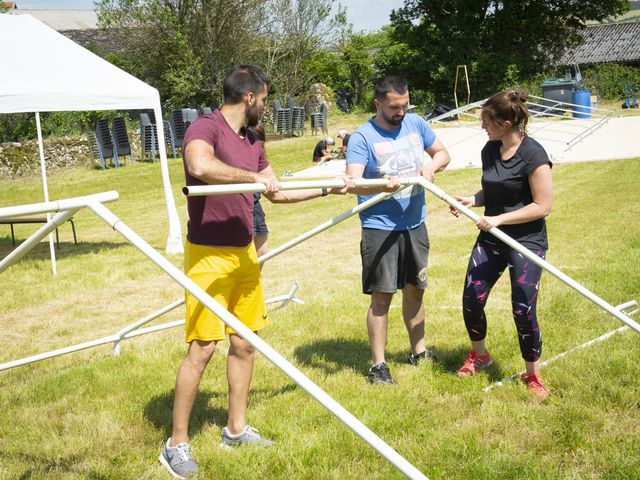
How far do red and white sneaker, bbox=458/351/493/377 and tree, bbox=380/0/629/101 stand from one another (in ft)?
124

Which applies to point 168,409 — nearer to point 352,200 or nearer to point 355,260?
point 355,260

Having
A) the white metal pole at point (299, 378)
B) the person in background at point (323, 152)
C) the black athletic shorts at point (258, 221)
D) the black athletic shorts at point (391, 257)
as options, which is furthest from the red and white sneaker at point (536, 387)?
the person in background at point (323, 152)

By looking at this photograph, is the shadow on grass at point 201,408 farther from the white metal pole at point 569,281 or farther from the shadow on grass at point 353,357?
the white metal pole at point 569,281

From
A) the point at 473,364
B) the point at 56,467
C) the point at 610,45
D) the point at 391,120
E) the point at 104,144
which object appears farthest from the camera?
the point at 610,45

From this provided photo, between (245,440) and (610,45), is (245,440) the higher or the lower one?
the lower one

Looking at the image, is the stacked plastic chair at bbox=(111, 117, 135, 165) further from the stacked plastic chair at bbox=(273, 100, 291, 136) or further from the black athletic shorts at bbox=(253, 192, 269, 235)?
the black athletic shorts at bbox=(253, 192, 269, 235)

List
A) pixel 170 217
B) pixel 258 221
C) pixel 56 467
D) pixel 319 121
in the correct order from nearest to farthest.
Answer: pixel 56 467
pixel 258 221
pixel 170 217
pixel 319 121

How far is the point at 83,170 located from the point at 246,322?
21.0m

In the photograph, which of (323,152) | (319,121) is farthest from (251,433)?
(319,121)

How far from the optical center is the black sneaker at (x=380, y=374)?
5.26 metres

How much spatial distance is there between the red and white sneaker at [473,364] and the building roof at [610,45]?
2306 inches

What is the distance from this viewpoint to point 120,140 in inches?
977

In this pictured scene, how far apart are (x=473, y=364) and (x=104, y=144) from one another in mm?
20804

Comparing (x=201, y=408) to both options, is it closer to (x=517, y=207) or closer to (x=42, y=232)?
(x=42, y=232)
